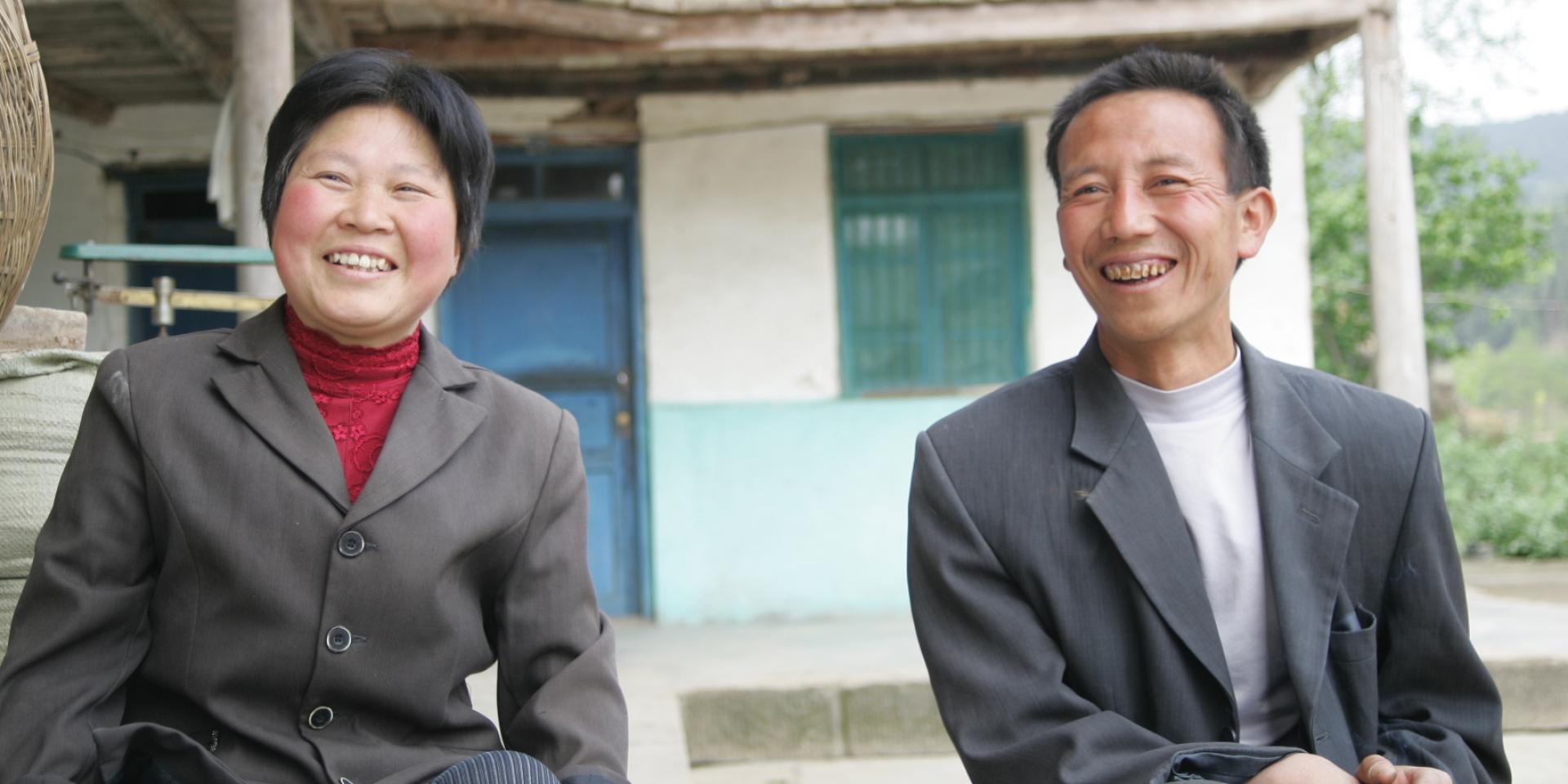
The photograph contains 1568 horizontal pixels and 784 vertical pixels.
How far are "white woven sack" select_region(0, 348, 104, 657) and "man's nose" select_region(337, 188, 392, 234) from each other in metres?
0.79

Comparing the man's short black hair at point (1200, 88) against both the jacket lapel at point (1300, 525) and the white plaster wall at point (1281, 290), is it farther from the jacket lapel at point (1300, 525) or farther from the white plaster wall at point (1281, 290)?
the white plaster wall at point (1281, 290)

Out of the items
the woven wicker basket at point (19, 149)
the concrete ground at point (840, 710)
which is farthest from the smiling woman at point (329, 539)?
the concrete ground at point (840, 710)

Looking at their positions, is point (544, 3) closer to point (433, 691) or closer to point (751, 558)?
point (751, 558)

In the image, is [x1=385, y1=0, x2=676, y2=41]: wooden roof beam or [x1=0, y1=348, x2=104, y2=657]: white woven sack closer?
[x1=0, y1=348, x2=104, y2=657]: white woven sack

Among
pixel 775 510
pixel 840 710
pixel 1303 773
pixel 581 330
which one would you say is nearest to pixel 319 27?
pixel 581 330

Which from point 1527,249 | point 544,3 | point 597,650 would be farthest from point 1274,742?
point 1527,249

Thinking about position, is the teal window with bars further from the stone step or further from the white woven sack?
the white woven sack

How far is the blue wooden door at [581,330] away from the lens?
6.98 metres

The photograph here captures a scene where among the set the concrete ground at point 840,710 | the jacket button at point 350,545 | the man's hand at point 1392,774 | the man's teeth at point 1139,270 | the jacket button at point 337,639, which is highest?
the man's teeth at point 1139,270

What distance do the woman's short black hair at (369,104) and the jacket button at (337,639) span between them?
55 cm

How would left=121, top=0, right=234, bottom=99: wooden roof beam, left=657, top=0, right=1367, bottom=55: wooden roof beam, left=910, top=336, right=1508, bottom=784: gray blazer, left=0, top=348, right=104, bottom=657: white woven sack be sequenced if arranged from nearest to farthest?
left=910, top=336, right=1508, bottom=784: gray blazer < left=0, top=348, right=104, bottom=657: white woven sack < left=121, top=0, right=234, bottom=99: wooden roof beam < left=657, top=0, right=1367, bottom=55: wooden roof beam

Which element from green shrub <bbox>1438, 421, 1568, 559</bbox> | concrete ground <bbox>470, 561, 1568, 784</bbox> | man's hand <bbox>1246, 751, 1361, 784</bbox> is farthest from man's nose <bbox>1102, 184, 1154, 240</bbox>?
green shrub <bbox>1438, 421, 1568, 559</bbox>

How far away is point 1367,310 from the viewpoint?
1536 cm

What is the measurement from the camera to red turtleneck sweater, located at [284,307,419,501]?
1.79 m
